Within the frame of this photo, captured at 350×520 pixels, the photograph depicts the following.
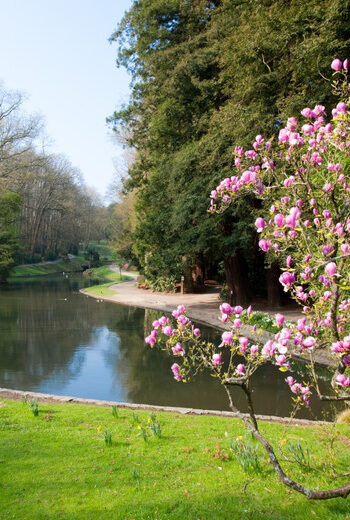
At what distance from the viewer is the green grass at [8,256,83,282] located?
143 ft

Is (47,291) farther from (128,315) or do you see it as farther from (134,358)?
(134,358)

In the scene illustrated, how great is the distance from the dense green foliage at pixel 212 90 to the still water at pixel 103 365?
4.25 meters

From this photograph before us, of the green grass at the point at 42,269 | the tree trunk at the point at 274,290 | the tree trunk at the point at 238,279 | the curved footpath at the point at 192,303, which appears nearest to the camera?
the curved footpath at the point at 192,303

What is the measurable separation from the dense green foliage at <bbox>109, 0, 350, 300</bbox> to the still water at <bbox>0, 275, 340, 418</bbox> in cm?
425

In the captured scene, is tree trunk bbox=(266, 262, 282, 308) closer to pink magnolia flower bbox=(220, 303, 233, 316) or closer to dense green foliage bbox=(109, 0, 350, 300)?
dense green foliage bbox=(109, 0, 350, 300)

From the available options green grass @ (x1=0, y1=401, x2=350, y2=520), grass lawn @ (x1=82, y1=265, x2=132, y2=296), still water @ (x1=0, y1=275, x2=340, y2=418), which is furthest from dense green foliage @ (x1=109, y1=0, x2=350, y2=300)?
grass lawn @ (x1=82, y1=265, x2=132, y2=296)

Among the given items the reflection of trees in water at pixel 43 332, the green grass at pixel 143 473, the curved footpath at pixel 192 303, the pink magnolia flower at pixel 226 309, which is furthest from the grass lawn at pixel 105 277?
the pink magnolia flower at pixel 226 309

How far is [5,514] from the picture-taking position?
3.39 meters

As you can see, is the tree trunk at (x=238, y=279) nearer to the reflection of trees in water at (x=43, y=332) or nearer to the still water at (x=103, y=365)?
the still water at (x=103, y=365)

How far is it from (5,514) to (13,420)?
2.68 metres

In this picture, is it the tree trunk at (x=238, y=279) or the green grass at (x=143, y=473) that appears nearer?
the green grass at (x=143, y=473)

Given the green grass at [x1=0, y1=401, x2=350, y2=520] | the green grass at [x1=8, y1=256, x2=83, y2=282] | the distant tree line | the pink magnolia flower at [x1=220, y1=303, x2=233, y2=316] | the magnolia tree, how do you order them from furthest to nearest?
1. the green grass at [x1=8, y1=256, x2=83, y2=282]
2. the distant tree line
3. the green grass at [x1=0, y1=401, x2=350, y2=520]
4. the pink magnolia flower at [x1=220, y1=303, x2=233, y2=316]
5. the magnolia tree

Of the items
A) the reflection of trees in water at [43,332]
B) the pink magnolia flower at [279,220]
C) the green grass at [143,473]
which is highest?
the pink magnolia flower at [279,220]

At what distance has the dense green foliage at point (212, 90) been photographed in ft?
39.0
